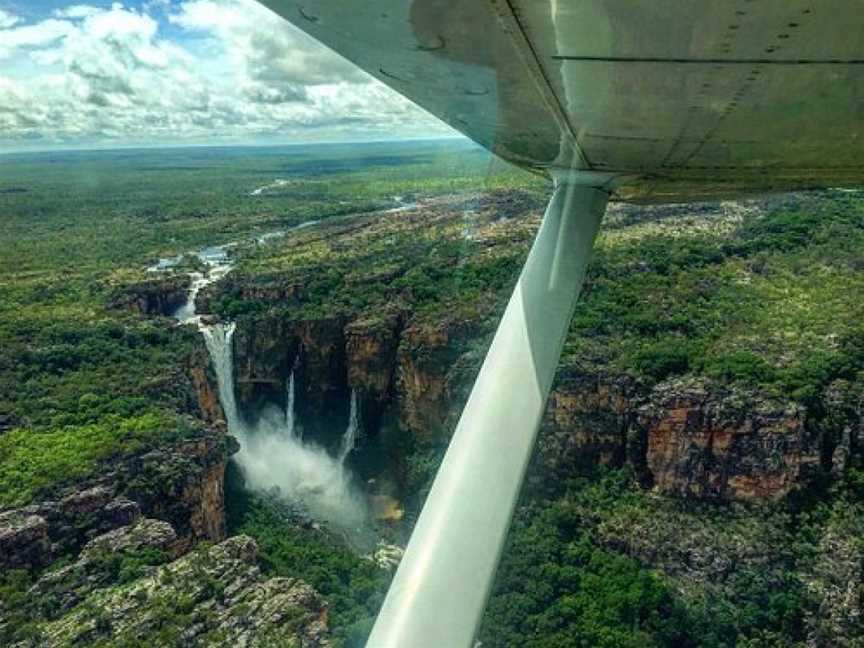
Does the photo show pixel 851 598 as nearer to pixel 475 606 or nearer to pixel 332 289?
pixel 475 606

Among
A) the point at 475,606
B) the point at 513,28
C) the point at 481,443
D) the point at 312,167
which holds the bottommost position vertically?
the point at 312,167

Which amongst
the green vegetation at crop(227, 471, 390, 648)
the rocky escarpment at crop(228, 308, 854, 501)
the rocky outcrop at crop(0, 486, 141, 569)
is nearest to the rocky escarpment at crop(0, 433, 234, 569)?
the rocky outcrop at crop(0, 486, 141, 569)

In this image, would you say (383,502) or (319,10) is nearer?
(319,10)

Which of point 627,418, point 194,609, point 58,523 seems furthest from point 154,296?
point 194,609

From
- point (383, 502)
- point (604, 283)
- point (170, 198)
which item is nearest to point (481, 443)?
point (383, 502)

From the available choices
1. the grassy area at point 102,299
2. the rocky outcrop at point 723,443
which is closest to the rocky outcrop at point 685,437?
the rocky outcrop at point 723,443

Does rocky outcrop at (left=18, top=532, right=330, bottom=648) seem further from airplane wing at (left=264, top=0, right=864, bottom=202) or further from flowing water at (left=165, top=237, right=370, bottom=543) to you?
airplane wing at (left=264, top=0, right=864, bottom=202)
